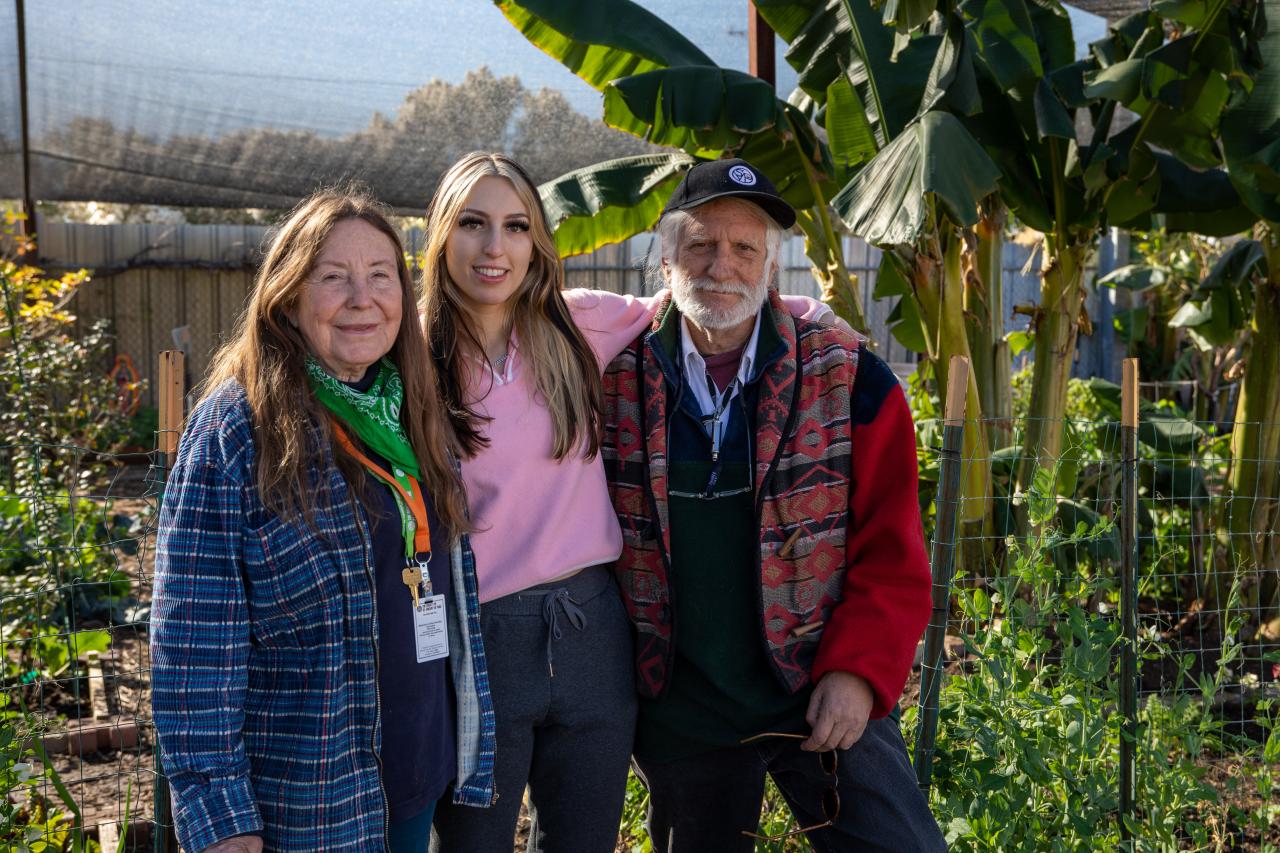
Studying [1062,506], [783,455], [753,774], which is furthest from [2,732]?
[1062,506]

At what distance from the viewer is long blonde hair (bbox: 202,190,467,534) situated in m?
1.88

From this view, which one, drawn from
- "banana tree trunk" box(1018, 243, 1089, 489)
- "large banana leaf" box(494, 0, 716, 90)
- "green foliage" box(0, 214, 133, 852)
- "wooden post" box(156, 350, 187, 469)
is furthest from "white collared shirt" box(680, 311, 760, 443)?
"banana tree trunk" box(1018, 243, 1089, 489)

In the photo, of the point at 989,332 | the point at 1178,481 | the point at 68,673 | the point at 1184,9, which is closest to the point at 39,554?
the point at 68,673

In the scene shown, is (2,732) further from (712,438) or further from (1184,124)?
(1184,124)

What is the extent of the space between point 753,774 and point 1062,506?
3269 millimetres

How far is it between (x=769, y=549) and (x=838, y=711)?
36cm

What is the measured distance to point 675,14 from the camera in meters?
7.44

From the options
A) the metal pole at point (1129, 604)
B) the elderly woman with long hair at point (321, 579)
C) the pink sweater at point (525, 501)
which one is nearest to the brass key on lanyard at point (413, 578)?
the elderly woman with long hair at point (321, 579)

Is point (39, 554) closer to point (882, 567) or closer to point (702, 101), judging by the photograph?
point (882, 567)

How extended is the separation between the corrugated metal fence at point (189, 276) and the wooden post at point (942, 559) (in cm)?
940

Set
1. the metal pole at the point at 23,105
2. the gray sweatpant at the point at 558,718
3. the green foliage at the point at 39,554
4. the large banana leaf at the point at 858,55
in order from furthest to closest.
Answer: the metal pole at the point at 23,105, the large banana leaf at the point at 858,55, the green foliage at the point at 39,554, the gray sweatpant at the point at 558,718

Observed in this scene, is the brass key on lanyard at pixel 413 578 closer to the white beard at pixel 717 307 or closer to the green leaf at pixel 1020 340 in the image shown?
the white beard at pixel 717 307

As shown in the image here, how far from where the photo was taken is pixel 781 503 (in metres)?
2.35

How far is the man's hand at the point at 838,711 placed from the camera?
90.5 inches
